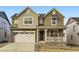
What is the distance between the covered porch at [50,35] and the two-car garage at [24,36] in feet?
0.82

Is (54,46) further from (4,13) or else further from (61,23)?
(4,13)

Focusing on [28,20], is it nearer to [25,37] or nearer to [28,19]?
[28,19]

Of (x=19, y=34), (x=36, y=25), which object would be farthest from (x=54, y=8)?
(x=19, y=34)

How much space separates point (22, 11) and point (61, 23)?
1642 mm

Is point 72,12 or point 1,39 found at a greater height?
point 72,12

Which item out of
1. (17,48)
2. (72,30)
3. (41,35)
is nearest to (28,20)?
(41,35)

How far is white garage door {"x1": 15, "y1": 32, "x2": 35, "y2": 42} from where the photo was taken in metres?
11.2

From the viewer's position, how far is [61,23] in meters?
11.0

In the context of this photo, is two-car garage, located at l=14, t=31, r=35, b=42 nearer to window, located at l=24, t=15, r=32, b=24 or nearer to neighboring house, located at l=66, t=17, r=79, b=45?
window, located at l=24, t=15, r=32, b=24

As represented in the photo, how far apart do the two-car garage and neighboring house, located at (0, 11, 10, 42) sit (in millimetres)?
368

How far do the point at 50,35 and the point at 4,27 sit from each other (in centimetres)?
190

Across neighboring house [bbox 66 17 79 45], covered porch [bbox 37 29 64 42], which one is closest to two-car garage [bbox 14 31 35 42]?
covered porch [bbox 37 29 64 42]

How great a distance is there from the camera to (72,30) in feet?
36.8
